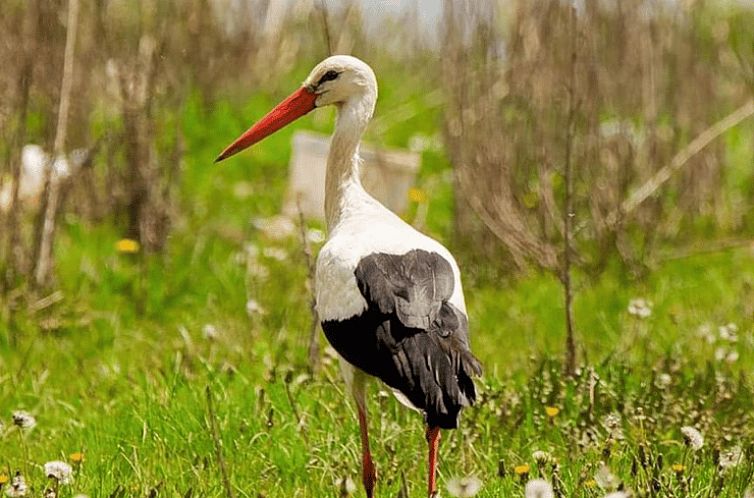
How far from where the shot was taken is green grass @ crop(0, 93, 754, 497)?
3.65 meters

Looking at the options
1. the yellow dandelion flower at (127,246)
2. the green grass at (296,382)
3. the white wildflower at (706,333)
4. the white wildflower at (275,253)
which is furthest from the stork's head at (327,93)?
the yellow dandelion flower at (127,246)

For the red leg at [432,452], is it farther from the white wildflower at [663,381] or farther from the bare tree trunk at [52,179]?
the bare tree trunk at [52,179]

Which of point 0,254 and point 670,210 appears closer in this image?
point 0,254

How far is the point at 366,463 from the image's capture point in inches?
139

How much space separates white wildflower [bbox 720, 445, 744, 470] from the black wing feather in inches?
26.4

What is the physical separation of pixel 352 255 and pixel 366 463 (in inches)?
23.2

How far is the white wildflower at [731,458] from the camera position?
127 inches

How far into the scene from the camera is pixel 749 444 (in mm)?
3701

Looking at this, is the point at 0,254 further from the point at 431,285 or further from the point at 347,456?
the point at 431,285

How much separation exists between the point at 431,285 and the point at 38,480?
4.17 feet

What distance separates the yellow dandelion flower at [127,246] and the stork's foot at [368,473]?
9.51 ft

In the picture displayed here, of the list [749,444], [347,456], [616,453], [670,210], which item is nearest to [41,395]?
[347,456]

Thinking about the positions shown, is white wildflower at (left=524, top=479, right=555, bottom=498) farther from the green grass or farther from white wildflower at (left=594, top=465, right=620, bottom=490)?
the green grass

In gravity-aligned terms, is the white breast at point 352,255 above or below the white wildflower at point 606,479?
above
